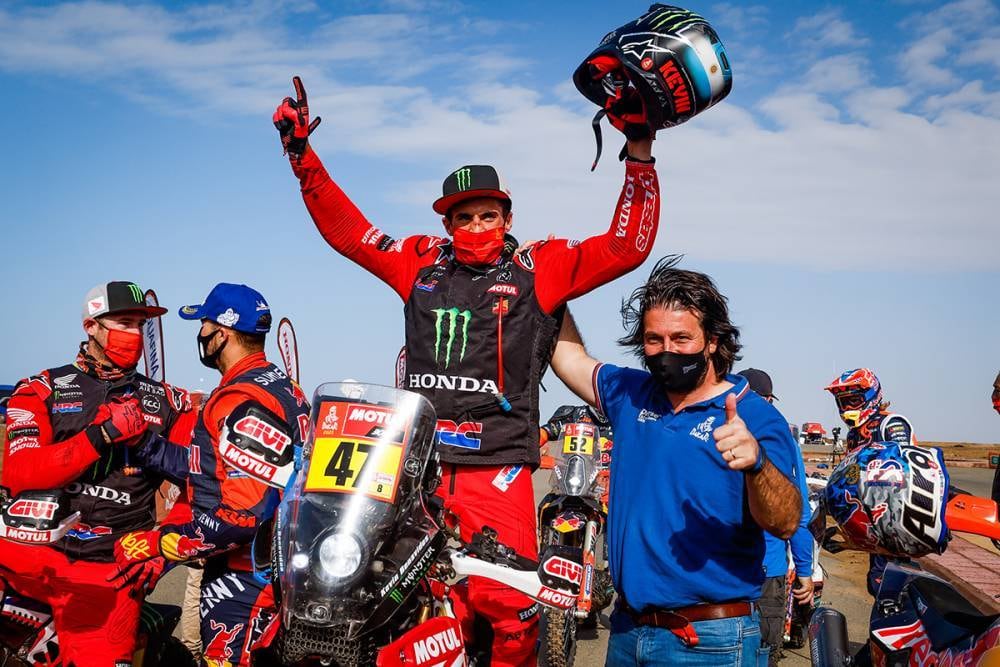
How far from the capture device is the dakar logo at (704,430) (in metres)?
3.62

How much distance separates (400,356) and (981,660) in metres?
3.32

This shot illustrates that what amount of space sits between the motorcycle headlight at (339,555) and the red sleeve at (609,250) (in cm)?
199

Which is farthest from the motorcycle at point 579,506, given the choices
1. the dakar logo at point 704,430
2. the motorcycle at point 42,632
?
the dakar logo at point 704,430

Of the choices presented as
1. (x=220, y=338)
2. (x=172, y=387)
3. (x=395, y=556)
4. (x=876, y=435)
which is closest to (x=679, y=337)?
(x=395, y=556)

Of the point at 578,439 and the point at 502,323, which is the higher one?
the point at 502,323

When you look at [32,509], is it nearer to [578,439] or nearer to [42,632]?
[42,632]

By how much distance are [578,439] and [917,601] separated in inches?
229

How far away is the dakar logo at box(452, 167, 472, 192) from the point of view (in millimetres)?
4707

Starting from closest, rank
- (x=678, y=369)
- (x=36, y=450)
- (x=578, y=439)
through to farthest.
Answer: (x=678, y=369) < (x=36, y=450) < (x=578, y=439)

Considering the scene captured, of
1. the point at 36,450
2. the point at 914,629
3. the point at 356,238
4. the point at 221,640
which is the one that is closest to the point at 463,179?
the point at 356,238

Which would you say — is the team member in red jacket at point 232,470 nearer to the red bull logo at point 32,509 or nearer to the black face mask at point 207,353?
the black face mask at point 207,353

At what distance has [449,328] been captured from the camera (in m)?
4.72

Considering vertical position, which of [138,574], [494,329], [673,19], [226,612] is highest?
[673,19]

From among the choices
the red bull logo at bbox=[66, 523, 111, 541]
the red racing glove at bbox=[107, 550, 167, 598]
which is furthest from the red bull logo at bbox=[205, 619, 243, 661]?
the red bull logo at bbox=[66, 523, 111, 541]
